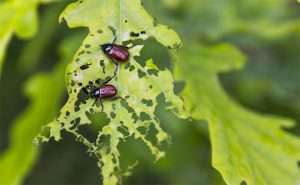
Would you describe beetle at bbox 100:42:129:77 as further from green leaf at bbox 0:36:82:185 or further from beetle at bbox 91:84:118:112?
green leaf at bbox 0:36:82:185

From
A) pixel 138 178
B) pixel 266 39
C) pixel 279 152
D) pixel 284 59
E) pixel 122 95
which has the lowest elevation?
pixel 138 178

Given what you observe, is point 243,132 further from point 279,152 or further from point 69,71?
point 69,71

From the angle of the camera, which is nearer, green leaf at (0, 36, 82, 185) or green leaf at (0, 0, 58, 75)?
green leaf at (0, 0, 58, 75)

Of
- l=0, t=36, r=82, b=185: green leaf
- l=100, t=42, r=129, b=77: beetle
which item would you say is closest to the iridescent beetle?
l=100, t=42, r=129, b=77: beetle

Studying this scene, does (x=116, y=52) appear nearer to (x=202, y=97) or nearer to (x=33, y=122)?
(x=202, y=97)

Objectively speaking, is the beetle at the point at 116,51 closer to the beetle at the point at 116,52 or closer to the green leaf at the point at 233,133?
the beetle at the point at 116,52

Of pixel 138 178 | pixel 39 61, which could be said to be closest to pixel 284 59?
pixel 138 178

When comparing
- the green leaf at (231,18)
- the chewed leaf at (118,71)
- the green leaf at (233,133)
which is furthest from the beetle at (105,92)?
the green leaf at (231,18)
